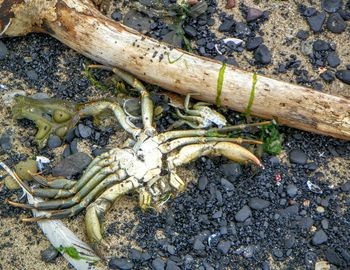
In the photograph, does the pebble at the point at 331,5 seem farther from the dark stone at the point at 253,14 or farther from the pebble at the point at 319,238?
the pebble at the point at 319,238

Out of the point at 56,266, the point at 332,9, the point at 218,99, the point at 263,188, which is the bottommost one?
the point at 56,266

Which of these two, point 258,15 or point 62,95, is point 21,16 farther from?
point 258,15

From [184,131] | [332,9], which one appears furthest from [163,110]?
[332,9]

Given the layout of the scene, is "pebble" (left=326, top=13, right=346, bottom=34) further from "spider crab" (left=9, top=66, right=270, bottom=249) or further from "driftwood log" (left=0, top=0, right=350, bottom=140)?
"spider crab" (left=9, top=66, right=270, bottom=249)

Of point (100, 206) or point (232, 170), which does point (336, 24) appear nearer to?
point (232, 170)

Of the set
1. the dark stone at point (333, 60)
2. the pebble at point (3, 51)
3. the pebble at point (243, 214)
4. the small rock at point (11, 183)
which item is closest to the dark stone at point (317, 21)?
the dark stone at point (333, 60)

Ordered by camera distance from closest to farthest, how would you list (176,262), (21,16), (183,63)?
(176,262)
(183,63)
(21,16)

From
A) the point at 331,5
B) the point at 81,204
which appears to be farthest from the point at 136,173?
the point at 331,5
